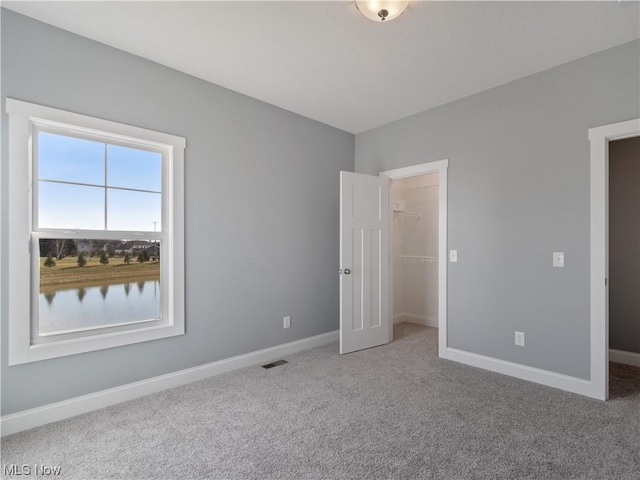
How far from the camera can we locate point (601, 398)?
2.57 metres

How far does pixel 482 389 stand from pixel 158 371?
270 centimetres

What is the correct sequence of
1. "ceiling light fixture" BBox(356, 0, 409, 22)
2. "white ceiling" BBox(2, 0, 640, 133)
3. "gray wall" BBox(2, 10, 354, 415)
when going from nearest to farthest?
"ceiling light fixture" BBox(356, 0, 409, 22) < "white ceiling" BBox(2, 0, 640, 133) < "gray wall" BBox(2, 10, 354, 415)

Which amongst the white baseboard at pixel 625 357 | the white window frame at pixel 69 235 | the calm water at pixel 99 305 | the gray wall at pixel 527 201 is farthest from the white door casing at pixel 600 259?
the calm water at pixel 99 305

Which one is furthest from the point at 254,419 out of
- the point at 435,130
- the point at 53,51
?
the point at 435,130

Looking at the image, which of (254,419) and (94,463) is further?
(254,419)

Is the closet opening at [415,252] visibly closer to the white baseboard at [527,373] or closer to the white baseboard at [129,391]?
the white baseboard at [527,373]

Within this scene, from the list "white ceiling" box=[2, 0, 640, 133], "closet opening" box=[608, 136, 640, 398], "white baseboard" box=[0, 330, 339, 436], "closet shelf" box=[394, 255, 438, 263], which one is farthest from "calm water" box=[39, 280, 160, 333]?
"closet opening" box=[608, 136, 640, 398]

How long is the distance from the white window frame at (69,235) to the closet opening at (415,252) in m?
3.09

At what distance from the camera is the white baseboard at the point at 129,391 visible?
7.13ft

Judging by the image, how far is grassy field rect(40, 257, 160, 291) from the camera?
2.35 metres

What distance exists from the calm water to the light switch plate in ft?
11.1

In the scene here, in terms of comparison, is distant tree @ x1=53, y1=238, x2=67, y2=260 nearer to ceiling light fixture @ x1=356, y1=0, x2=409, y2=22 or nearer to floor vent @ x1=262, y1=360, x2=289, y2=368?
floor vent @ x1=262, y1=360, x2=289, y2=368

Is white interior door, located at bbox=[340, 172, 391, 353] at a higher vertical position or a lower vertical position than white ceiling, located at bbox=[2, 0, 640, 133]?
lower

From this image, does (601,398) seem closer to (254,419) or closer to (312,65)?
(254,419)
